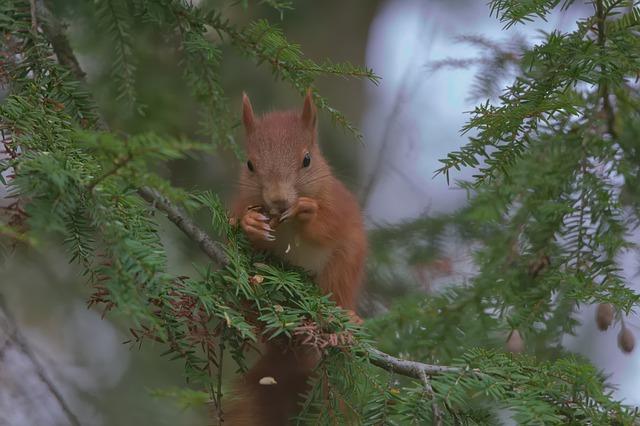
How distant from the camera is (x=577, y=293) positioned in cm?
144

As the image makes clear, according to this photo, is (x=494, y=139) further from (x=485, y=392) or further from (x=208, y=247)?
(x=208, y=247)

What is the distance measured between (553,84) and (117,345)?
2.48 m

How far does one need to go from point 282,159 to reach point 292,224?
0.56 feet

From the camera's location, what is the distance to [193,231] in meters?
1.54

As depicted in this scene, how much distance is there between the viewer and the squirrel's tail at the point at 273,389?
1773 mm

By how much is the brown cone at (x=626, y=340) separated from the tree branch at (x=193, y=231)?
665 millimetres

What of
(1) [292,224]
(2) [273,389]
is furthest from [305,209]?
(2) [273,389]

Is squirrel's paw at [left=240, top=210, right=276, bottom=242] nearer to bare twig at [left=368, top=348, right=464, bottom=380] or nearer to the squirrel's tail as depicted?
the squirrel's tail

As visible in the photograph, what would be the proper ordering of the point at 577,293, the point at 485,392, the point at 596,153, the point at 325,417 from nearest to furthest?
the point at 485,392
the point at 325,417
the point at 577,293
the point at 596,153

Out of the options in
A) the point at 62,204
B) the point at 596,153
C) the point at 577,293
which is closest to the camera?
the point at 62,204

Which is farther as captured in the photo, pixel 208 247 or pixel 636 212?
pixel 636 212

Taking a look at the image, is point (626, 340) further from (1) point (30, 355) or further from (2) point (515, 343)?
(1) point (30, 355)

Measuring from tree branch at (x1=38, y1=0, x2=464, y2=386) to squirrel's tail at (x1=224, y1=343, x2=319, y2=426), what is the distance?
1.19ft

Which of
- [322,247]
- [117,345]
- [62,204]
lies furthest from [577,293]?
[117,345]
